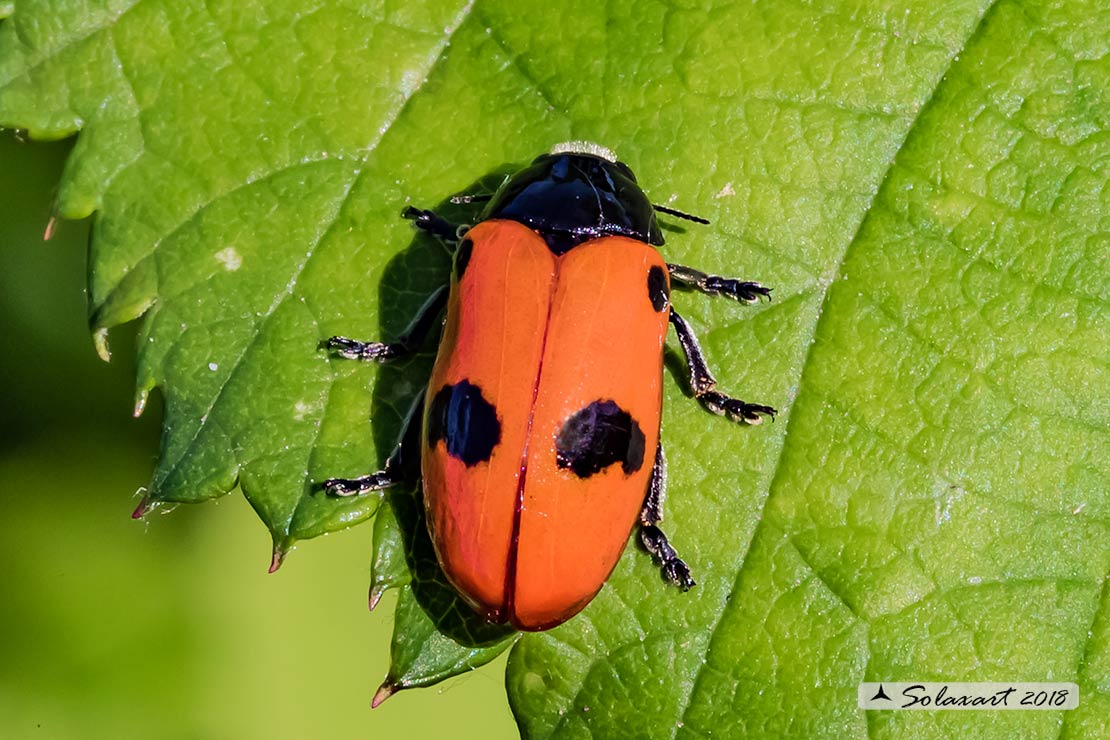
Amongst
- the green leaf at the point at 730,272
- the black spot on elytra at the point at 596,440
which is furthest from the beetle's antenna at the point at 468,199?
the black spot on elytra at the point at 596,440

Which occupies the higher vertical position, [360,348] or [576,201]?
[576,201]

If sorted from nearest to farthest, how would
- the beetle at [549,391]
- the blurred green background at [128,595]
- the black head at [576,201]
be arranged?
1. the beetle at [549,391]
2. the black head at [576,201]
3. the blurred green background at [128,595]

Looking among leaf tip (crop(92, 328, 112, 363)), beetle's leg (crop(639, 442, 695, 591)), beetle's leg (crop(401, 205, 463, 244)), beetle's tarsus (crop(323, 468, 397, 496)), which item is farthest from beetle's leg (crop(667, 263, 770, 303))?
leaf tip (crop(92, 328, 112, 363))

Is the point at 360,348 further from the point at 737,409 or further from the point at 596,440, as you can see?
the point at 737,409

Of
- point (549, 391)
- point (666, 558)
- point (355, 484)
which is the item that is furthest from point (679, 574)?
point (355, 484)

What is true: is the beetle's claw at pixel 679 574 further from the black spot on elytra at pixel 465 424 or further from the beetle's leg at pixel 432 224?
the beetle's leg at pixel 432 224

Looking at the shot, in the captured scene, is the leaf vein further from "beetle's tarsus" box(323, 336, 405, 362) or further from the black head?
"beetle's tarsus" box(323, 336, 405, 362)

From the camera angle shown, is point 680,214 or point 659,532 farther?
point 680,214
